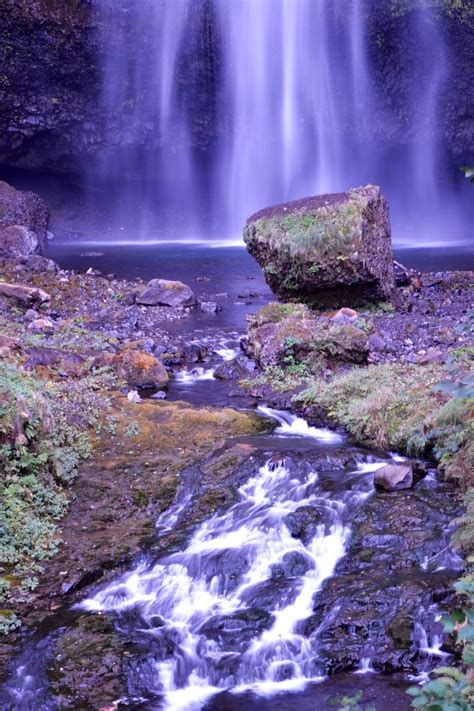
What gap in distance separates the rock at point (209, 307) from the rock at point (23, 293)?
3.20m

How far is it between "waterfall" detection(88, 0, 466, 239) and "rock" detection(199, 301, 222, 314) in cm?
1671

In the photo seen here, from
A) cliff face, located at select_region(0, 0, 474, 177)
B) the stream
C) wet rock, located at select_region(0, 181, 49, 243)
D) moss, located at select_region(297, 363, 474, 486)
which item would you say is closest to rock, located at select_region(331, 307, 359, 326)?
moss, located at select_region(297, 363, 474, 486)

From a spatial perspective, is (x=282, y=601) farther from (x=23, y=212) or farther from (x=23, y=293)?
(x=23, y=212)

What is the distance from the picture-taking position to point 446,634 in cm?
437

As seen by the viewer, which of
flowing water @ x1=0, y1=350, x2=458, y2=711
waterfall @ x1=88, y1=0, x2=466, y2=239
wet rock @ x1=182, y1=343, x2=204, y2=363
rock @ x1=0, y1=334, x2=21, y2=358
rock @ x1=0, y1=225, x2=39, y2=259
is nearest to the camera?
flowing water @ x1=0, y1=350, x2=458, y2=711

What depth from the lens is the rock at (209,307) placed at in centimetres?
1440

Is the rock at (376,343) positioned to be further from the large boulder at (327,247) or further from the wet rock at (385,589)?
the wet rock at (385,589)

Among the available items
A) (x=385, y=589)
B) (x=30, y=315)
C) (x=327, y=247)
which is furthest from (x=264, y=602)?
(x=30, y=315)

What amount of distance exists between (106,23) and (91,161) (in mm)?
6531

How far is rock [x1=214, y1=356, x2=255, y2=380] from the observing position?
10156 millimetres

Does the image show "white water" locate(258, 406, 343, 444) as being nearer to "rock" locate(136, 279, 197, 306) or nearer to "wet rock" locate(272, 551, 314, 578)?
"wet rock" locate(272, 551, 314, 578)

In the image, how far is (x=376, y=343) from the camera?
10516mm

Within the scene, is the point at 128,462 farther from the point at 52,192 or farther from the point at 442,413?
the point at 52,192

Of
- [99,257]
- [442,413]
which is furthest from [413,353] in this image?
[99,257]
